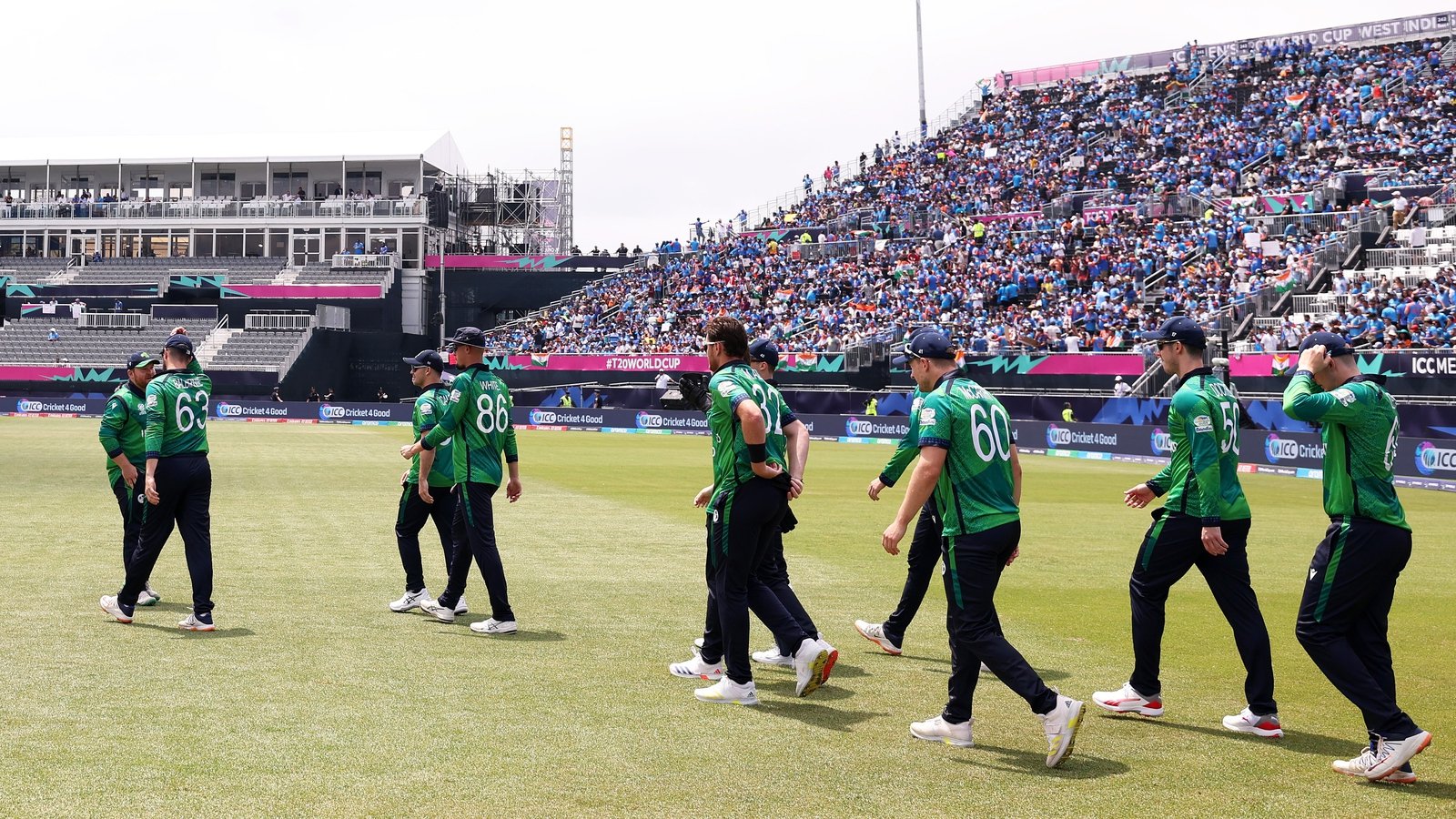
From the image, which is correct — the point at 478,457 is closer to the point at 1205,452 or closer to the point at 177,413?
the point at 177,413

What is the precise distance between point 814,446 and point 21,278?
5588cm

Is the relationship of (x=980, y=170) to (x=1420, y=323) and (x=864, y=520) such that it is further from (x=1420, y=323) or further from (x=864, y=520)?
(x=864, y=520)

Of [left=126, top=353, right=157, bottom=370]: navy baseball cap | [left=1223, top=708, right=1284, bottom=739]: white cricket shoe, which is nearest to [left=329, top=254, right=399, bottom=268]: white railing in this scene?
[left=126, top=353, right=157, bottom=370]: navy baseball cap

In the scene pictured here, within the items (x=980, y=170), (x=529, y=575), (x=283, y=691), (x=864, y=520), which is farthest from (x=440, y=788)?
(x=980, y=170)

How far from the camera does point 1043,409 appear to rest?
138 ft

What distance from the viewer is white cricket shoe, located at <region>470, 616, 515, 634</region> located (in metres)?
9.54

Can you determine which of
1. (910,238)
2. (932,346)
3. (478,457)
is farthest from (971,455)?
(910,238)

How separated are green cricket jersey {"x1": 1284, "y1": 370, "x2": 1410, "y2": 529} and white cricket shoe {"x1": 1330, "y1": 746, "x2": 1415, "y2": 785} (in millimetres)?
1114

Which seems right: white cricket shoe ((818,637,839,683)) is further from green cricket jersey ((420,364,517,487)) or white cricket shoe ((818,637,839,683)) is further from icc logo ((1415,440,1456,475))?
icc logo ((1415,440,1456,475))

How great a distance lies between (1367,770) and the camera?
6176mm

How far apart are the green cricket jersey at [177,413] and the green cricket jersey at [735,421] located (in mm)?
3935

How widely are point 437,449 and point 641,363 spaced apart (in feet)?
150

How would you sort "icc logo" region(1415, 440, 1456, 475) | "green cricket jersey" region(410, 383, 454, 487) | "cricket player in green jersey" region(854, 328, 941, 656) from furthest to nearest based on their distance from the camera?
"icc logo" region(1415, 440, 1456, 475), "green cricket jersey" region(410, 383, 454, 487), "cricket player in green jersey" region(854, 328, 941, 656)

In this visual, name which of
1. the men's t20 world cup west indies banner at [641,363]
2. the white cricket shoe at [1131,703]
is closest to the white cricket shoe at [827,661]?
the white cricket shoe at [1131,703]
